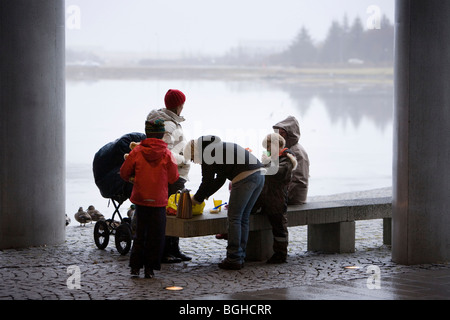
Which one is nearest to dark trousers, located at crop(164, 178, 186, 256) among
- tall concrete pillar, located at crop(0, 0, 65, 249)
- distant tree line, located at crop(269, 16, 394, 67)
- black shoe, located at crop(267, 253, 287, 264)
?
black shoe, located at crop(267, 253, 287, 264)

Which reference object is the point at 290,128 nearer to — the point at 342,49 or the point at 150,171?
the point at 150,171

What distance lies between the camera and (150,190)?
24.5ft

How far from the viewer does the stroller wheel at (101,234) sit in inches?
365

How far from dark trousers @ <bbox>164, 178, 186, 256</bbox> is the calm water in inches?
123

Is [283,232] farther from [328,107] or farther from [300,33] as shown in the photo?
[328,107]

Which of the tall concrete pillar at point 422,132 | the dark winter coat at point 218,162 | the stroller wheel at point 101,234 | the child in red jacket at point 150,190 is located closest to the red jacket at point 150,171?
the child in red jacket at point 150,190

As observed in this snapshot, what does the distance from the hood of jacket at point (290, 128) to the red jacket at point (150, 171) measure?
1.82 m

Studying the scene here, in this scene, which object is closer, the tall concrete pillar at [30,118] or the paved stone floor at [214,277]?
the paved stone floor at [214,277]

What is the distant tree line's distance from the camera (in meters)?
39.5

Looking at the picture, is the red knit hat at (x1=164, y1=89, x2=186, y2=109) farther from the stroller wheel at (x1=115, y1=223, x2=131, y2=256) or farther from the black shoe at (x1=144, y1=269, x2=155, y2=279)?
the black shoe at (x1=144, y1=269, x2=155, y2=279)

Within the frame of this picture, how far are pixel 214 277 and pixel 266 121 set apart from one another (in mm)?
32474

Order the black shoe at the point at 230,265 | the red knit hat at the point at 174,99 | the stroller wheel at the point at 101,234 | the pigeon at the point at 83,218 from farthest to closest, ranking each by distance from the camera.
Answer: the pigeon at the point at 83,218 → the stroller wheel at the point at 101,234 → the red knit hat at the point at 174,99 → the black shoe at the point at 230,265

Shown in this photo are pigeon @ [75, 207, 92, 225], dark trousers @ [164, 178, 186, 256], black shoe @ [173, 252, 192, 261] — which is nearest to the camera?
dark trousers @ [164, 178, 186, 256]

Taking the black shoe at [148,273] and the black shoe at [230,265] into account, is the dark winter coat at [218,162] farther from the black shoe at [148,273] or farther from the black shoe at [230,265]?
the black shoe at [148,273]
